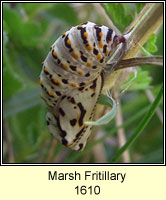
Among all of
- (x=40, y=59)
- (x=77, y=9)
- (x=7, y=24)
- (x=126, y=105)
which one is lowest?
(x=126, y=105)

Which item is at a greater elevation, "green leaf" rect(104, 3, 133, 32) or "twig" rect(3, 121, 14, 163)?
"green leaf" rect(104, 3, 133, 32)

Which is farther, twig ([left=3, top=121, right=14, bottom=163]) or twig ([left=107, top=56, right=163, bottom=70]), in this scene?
twig ([left=3, top=121, right=14, bottom=163])

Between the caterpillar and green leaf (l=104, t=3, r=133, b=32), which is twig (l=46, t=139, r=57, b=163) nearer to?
the caterpillar

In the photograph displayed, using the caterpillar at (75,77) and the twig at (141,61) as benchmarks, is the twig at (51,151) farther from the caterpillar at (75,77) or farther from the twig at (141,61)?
the twig at (141,61)

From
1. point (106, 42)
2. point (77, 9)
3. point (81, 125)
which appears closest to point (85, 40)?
point (106, 42)

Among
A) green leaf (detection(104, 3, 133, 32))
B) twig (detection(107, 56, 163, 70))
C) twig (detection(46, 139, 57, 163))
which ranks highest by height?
green leaf (detection(104, 3, 133, 32))

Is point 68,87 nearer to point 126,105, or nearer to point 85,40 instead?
point 85,40

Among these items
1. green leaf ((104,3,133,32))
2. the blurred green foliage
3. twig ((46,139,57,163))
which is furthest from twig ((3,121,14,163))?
green leaf ((104,3,133,32))

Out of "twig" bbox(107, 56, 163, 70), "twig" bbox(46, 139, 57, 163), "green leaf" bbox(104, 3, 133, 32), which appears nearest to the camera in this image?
"twig" bbox(107, 56, 163, 70)

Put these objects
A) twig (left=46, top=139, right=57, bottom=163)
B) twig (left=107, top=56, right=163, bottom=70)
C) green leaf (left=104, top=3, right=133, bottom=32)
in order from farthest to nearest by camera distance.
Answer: twig (left=46, top=139, right=57, bottom=163) → green leaf (left=104, top=3, right=133, bottom=32) → twig (left=107, top=56, right=163, bottom=70)
